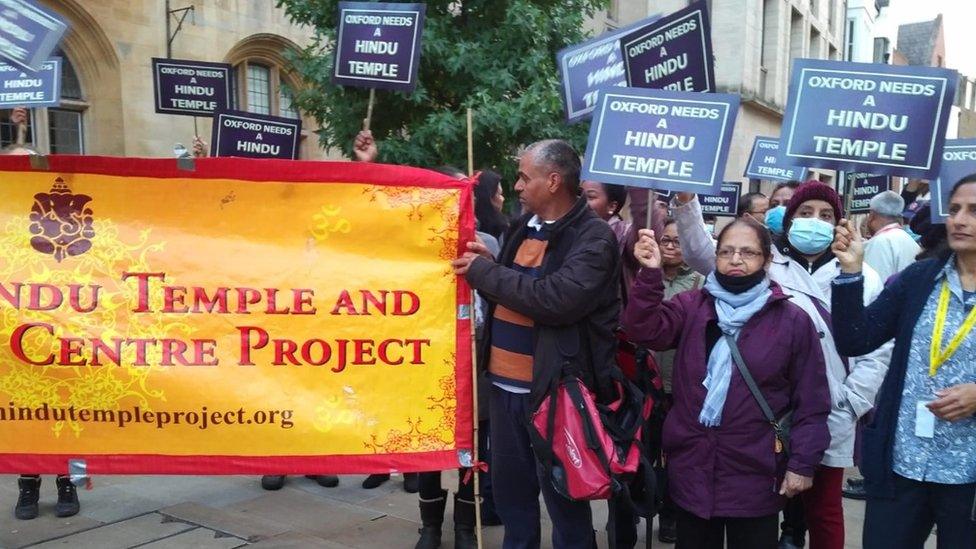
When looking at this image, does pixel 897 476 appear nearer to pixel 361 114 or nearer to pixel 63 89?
pixel 361 114

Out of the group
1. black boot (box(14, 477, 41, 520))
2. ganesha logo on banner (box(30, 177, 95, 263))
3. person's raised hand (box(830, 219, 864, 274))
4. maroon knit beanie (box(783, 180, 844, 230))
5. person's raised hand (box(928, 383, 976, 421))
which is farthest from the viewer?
black boot (box(14, 477, 41, 520))

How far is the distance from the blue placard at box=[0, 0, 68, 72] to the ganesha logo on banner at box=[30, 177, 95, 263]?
40.3 inches

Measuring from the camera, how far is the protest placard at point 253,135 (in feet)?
22.4

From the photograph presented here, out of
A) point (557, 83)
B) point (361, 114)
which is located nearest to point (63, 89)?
point (361, 114)

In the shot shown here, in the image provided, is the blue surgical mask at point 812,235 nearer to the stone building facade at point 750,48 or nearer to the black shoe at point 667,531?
the black shoe at point 667,531

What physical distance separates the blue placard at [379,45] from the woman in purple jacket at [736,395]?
305 centimetres

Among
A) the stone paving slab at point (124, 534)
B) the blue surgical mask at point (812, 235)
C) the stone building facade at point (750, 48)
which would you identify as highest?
the stone building facade at point (750, 48)

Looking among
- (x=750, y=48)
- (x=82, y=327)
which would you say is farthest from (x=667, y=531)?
(x=750, y=48)

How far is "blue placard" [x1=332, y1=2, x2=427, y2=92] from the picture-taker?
5.74 m

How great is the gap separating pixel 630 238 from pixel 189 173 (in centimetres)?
198

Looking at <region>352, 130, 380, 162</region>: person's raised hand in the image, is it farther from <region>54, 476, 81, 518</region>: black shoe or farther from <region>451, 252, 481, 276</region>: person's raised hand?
<region>54, 476, 81, 518</region>: black shoe

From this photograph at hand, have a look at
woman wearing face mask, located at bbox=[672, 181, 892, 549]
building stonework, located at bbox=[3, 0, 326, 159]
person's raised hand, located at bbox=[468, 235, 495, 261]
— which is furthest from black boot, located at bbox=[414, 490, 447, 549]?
building stonework, located at bbox=[3, 0, 326, 159]

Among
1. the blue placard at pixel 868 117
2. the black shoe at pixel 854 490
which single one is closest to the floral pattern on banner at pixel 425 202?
the blue placard at pixel 868 117

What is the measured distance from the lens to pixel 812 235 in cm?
379
